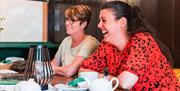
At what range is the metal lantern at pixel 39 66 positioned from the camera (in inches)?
53.3

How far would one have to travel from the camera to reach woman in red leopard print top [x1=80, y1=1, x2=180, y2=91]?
5.14 ft

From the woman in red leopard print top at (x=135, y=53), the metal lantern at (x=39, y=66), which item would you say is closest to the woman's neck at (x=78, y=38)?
the woman in red leopard print top at (x=135, y=53)

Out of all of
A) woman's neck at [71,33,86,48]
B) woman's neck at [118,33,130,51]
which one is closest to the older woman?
woman's neck at [71,33,86,48]

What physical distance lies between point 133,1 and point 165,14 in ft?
1.10

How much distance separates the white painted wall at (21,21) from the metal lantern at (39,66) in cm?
251

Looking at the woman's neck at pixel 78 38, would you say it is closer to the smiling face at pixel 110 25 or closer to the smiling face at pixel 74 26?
the smiling face at pixel 74 26

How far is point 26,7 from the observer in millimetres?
3898

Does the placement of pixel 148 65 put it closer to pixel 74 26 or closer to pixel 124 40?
pixel 124 40

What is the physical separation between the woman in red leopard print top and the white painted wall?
7.25 ft

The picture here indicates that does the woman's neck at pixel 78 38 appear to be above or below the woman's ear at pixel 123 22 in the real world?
below

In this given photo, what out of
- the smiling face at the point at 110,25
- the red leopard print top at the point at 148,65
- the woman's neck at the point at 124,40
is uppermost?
the smiling face at the point at 110,25

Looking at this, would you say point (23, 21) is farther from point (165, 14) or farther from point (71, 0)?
point (165, 14)

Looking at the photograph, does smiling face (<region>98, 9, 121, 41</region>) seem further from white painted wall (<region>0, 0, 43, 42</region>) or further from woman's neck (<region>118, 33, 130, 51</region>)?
white painted wall (<region>0, 0, 43, 42</region>)

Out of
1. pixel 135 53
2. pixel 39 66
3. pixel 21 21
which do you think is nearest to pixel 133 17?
pixel 135 53
